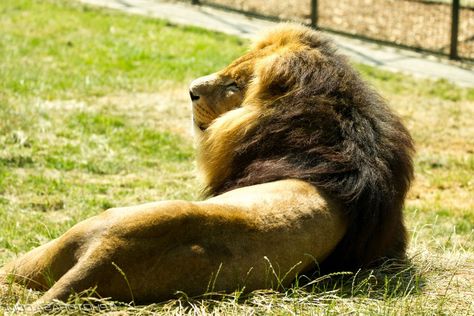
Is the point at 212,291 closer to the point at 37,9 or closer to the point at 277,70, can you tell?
the point at 277,70

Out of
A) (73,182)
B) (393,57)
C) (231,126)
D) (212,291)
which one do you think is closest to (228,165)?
(231,126)

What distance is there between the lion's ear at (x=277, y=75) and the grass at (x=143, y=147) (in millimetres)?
970

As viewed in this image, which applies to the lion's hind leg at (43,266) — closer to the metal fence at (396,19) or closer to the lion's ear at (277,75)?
the lion's ear at (277,75)

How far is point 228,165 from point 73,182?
301cm

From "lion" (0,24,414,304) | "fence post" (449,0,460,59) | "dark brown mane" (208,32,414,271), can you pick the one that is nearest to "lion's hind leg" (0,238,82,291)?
"lion" (0,24,414,304)

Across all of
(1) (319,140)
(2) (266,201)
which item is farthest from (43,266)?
(1) (319,140)

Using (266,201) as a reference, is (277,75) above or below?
above

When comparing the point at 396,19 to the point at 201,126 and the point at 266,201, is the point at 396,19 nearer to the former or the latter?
the point at 201,126

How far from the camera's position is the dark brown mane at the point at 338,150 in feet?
14.0

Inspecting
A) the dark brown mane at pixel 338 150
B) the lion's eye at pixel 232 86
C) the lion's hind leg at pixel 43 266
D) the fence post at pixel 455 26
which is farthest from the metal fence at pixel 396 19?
the lion's hind leg at pixel 43 266

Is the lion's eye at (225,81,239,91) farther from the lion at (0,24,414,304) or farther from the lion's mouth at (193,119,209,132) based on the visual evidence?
the lion's mouth at (193,119,209,132)

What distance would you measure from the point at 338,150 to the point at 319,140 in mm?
99

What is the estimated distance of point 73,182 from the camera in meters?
7.38

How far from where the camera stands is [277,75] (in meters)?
4.64
